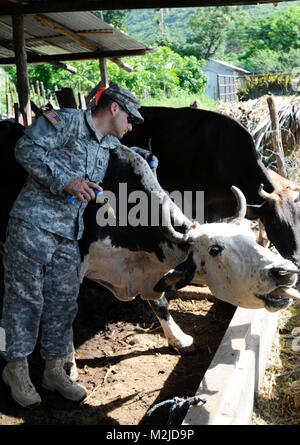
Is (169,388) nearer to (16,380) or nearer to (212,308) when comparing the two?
(16,380)

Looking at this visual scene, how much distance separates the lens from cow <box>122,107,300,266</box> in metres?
5.46

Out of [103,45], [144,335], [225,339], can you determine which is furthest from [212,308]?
[103,45]

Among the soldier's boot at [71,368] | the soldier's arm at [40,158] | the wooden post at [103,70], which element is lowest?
the soldier's boot at [71,368]

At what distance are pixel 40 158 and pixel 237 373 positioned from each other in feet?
6.52

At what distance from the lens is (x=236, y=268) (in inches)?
118

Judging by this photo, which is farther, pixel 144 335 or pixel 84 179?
pixel 144 335

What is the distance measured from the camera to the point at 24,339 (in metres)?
3.31

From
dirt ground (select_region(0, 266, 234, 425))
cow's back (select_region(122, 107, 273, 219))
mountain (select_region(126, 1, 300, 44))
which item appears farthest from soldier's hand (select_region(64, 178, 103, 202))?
mountain (select_region(126, 1, 300, 44))

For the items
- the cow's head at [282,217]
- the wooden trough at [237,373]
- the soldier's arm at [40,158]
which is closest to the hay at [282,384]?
the wooden trough at [237,373]

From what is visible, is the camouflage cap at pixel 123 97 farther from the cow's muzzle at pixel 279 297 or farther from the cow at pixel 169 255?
the cow's muzzle at pixel 279 297

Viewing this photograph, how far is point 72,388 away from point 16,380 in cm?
44

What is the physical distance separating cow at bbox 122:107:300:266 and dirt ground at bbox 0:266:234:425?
1325 mm

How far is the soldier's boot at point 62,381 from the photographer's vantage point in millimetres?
3520

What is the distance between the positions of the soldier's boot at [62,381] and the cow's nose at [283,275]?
1.77 metres
